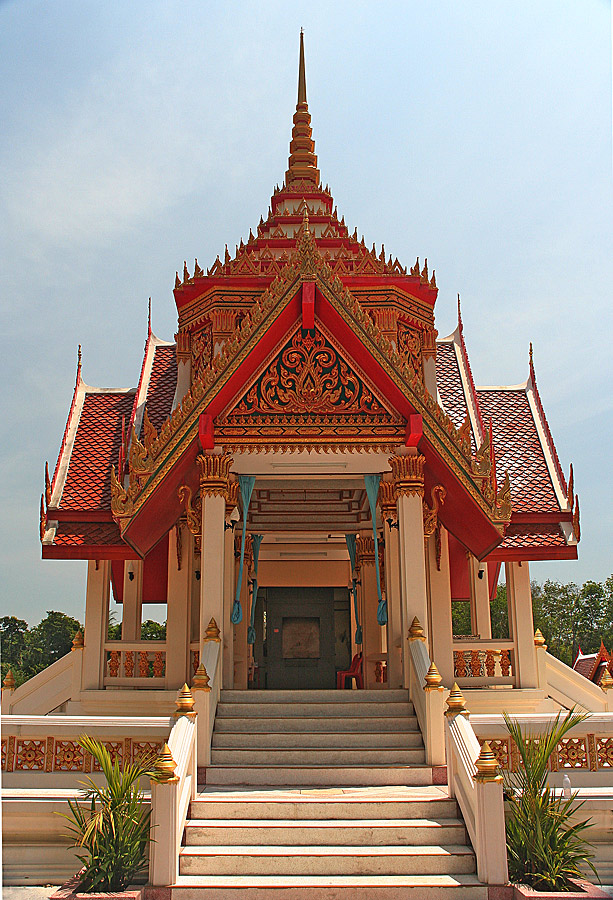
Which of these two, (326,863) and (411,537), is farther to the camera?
(411,537)

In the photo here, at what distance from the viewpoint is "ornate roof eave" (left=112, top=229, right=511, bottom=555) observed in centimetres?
936

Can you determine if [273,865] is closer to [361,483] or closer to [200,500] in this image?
[200,500]

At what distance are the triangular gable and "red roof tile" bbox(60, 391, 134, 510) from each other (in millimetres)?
2617

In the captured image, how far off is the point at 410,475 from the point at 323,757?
3226mm

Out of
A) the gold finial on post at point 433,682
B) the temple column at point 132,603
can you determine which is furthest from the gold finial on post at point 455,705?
the temple column at point 132,603

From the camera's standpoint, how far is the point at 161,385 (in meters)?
13.6

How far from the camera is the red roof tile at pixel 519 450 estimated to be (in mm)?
11594

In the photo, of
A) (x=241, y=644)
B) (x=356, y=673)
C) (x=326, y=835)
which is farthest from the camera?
(x=356, y=673)

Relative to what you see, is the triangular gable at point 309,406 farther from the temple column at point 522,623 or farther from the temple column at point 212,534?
the temple column at point 522,623

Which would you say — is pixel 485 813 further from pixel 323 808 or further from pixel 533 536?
pixel 533 536

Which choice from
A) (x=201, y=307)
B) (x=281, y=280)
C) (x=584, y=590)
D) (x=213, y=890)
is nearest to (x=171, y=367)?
(x=201, y=307)

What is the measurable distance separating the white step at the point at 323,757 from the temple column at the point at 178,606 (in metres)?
2.84

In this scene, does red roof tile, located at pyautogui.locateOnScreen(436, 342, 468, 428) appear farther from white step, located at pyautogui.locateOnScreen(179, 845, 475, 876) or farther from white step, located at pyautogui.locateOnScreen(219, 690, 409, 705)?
white step, located at pyautogui.locateOnScreen(179, 845, 475, 876)

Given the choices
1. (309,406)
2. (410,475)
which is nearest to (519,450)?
(410,475)
